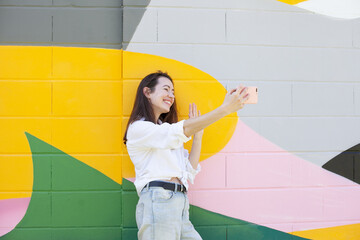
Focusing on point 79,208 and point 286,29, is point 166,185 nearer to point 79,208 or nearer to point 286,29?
point 79,208

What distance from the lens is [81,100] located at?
2.54 m

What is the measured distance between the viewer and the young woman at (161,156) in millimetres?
1915

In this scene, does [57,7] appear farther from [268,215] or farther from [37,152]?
[268,215]

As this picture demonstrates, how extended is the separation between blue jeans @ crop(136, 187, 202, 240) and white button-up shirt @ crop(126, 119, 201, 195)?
0.09 m

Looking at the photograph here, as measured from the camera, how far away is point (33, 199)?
99.4 inches

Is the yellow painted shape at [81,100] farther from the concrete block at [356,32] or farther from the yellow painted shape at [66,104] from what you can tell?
the concrete block at [356,32]

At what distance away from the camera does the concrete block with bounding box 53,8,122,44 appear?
2559 mm

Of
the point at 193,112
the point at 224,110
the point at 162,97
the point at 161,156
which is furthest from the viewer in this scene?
the point at 193,112

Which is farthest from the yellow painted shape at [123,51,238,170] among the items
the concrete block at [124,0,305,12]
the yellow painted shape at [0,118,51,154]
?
the yellow painted shape at [0,118,51,154]

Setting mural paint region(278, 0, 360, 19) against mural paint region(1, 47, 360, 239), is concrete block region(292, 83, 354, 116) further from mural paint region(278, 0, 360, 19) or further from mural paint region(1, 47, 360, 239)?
mural paint region(278, 0, 360, 19)

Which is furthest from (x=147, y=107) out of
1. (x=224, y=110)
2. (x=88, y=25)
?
(x=88, y=25)

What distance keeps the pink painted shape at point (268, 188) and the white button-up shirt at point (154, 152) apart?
1.69ft

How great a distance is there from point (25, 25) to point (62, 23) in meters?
0.27

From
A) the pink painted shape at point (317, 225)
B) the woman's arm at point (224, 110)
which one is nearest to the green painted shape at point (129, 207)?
the woman's arm at point (224, 110)
